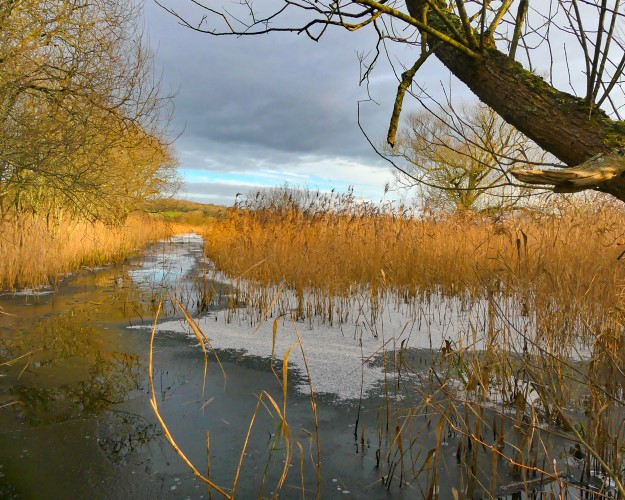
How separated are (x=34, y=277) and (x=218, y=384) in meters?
5.38

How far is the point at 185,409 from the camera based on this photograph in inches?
100

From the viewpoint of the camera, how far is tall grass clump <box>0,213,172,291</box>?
22.0 ft

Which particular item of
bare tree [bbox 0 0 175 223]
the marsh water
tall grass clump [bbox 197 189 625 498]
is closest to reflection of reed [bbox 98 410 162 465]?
the marsh water

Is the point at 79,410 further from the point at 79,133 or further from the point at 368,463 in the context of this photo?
the point at 79,133

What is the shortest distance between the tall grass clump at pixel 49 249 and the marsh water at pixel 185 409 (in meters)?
2.32

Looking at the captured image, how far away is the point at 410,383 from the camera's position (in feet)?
9.83

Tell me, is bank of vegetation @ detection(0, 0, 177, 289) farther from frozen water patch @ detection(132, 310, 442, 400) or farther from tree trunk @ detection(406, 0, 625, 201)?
tree trunk @ detection(406, 0, 625, 201)

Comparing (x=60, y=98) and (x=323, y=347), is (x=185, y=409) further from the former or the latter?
(x=60, y=98)

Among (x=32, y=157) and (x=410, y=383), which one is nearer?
(x=410, y=383)

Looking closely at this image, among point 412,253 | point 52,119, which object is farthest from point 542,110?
point 52,119

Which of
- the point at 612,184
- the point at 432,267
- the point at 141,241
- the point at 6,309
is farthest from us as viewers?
the point at 141,241

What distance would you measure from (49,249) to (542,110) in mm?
8246

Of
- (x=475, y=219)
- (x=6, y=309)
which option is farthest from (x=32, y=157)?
(x=475, y=219)

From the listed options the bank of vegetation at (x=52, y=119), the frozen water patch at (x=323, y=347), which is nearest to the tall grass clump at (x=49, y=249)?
the bank of vegetation at (x=52, y=119)
